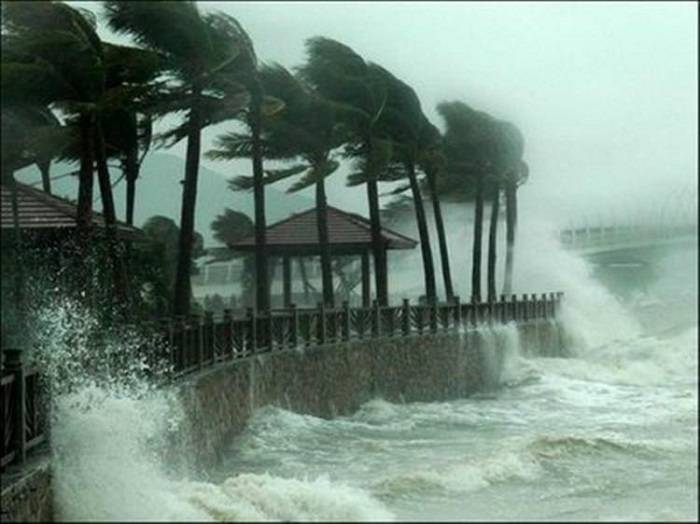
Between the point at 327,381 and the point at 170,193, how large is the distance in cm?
312

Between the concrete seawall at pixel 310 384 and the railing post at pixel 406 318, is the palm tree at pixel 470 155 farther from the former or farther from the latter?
the railing post at pixel 406 318

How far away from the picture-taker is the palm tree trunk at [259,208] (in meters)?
18.1

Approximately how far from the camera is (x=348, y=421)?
15688 mm

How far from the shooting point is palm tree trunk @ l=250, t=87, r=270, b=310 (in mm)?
18141

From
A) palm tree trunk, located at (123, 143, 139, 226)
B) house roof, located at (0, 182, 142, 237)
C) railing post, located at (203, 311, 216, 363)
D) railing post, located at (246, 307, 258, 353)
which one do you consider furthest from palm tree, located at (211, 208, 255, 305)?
railing post, located at (203, 311, 216, 363)

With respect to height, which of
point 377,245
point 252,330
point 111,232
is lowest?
point 252,330

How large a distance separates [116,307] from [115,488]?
8806 mm

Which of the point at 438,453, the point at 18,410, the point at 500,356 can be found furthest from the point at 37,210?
the point at 500,356

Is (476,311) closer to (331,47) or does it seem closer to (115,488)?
(331,47)

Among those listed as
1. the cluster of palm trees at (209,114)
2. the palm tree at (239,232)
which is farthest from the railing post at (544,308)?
the palm tree at (239,232)

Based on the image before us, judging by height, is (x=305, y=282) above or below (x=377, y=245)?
below

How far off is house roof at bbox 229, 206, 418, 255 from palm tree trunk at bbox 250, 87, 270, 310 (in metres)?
0.75

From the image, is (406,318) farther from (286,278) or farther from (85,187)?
(85,187)

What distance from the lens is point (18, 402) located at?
7.55 m
